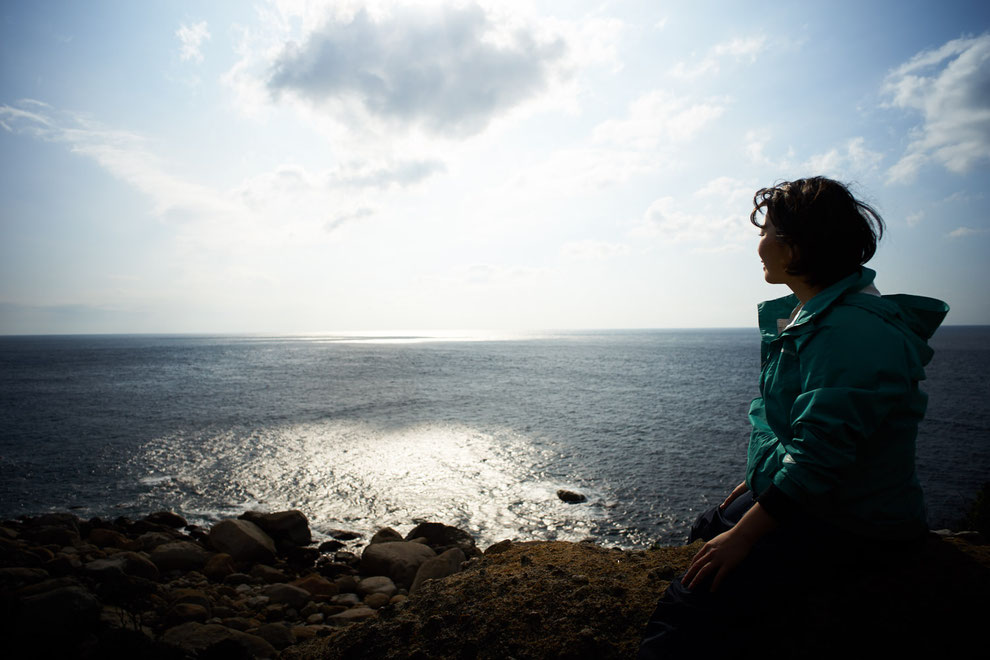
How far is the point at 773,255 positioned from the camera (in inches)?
105

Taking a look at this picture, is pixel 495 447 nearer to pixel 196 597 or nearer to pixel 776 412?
pixel 196 597

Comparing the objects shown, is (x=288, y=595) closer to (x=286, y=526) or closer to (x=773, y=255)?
(x=286, y=526)

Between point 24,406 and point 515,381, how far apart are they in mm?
40693

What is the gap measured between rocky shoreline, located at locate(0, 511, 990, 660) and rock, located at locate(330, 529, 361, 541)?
77cm

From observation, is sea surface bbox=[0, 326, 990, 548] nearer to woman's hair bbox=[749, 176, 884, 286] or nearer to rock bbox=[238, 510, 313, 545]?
rock bbox=[238, 510, 313, 545]

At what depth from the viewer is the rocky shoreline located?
2684 mm

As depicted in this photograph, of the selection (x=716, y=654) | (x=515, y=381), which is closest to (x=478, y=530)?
(x=716, y=654)

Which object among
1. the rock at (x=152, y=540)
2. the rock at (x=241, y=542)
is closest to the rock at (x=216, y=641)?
the rock at (x=241, y=542)

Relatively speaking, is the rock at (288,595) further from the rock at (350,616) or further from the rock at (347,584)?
the rock at (350,616)

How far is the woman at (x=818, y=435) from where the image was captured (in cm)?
207

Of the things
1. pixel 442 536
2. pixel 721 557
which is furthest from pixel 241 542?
pixel 721 557

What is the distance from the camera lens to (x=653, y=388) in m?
43.8

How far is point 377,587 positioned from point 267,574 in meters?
2.80

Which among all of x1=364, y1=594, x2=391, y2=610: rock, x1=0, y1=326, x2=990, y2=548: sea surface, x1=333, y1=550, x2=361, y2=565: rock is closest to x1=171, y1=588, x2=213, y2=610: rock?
x1=364, y1=594, x2=391, y2=610: rock
